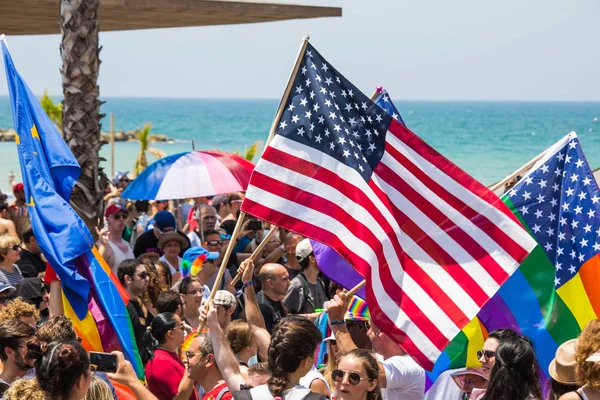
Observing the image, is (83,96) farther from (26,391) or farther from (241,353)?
(26,391)

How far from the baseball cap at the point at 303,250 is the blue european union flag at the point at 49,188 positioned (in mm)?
2680

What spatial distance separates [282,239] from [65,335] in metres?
5.93

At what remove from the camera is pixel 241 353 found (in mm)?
6223

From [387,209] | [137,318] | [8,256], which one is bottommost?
[137,318]

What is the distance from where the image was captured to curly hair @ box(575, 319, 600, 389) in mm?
4812

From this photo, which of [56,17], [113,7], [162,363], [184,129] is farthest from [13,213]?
[184,129]

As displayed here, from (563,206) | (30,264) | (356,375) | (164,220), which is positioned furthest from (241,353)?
A: (164,220)

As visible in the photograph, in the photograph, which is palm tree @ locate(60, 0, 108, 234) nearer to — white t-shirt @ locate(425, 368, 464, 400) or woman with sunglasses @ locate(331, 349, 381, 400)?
white t-shirt @ locate(425, 368, 464, 400)

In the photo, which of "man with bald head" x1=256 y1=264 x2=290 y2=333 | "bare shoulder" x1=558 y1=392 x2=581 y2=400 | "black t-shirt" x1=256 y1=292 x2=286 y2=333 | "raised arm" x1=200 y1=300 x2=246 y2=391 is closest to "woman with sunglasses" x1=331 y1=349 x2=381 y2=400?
"raised arm" x1=200 y1=300 x2=246 y2=391

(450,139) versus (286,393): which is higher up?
(286,393)

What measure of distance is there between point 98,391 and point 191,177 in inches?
250

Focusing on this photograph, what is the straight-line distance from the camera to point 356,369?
5184mm

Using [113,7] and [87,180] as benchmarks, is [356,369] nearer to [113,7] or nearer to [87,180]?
[87,180]

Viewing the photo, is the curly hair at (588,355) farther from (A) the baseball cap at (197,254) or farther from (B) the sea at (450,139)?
(B) the sea at (450,139)
